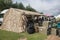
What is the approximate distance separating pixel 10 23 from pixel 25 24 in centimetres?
198

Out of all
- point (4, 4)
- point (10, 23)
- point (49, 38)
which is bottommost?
point (49, 38)

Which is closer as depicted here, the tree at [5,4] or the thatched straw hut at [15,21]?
the thatched straw hut at [15,21]

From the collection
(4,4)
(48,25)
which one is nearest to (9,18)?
(48,25)

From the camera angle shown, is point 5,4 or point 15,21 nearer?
point 15,21

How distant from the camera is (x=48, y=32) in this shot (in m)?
18.8

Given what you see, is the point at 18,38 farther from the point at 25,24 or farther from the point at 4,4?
the point at 4,4

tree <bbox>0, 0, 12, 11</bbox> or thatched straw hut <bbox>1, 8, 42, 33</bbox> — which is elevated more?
tree <bbox>0, 0, 12, 11</bbox>

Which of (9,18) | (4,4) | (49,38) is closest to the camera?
(49,38)

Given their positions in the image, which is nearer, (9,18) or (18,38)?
(18,38)

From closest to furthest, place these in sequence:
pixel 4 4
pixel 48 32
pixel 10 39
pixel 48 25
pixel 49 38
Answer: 1. pixel 10 39
2. pixel 49 38
3. pixel 48 32
4. pixel 48 25
5. pixel 4 4

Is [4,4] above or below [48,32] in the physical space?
above

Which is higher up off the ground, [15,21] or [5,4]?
[5,4]

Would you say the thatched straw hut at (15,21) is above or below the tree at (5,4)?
below

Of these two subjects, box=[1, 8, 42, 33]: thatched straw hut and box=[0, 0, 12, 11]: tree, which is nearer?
box=[1, 8, 42, 33]: thatched straw hut
